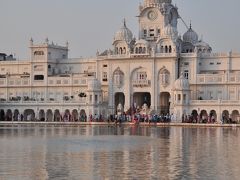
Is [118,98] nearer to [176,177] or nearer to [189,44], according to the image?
[189,44]

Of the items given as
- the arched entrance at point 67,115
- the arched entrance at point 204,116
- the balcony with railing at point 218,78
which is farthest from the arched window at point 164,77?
the arched entrance at point 67,115

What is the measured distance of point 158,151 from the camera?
119ft

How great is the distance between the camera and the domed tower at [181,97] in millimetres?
79062

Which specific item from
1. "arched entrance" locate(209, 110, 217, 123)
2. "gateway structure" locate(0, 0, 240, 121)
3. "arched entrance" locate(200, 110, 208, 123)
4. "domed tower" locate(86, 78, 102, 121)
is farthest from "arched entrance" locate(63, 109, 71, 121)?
"arched entrance" locate(209, 110, 217, 123)

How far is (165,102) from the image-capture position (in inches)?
3428

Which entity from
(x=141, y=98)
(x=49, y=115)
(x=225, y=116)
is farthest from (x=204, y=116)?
(x=49, y=115)

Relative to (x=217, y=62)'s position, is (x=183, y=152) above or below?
below

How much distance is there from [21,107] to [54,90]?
572cm

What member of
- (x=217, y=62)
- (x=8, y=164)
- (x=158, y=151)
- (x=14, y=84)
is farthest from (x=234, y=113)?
(x=8, y=164)

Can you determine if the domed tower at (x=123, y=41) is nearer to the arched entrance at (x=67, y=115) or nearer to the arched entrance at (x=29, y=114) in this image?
the arched entrance at (x=67, y=115)

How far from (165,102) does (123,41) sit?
9.07 meters

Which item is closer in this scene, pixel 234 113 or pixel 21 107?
pixel 234 113

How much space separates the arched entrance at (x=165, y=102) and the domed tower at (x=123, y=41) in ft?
22.7

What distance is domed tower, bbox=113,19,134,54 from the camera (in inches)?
3426
